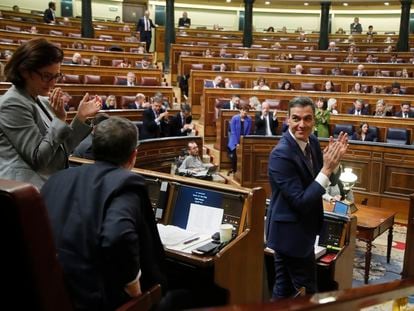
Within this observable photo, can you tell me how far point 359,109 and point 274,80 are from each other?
2.50m

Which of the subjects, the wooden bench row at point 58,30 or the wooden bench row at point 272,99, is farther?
the wooden bench row at point 58,30

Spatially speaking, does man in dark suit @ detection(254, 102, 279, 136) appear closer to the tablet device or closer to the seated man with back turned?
the tablet device

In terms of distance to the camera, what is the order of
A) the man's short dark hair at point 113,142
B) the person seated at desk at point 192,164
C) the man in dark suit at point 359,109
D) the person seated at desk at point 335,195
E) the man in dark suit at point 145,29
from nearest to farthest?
the man's short dark hair at point 113,142, the person seated at desk at point 335,195, the person seated at desk at point 192,164, the man in dark suit at point 359,109, the man in dark suit at point 145,29

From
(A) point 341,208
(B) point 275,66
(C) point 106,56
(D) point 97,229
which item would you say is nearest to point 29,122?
→ (D) point 97,229

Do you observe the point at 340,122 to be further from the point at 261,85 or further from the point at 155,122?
the point at 155,122

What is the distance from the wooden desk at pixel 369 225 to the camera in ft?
13.1

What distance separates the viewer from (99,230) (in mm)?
1449

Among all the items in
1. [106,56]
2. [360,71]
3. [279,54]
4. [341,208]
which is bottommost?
[341,208]

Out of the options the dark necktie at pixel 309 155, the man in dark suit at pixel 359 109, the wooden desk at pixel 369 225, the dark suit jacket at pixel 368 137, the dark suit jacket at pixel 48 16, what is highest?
the dark suit jacket at pixel 48 16

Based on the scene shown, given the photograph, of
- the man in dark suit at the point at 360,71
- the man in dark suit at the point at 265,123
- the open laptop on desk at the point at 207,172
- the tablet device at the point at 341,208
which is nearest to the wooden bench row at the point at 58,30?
the man in dark suit at the point at 360,71

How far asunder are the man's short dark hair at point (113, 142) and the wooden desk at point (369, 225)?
2.94m

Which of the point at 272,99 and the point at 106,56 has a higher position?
the point at 106,56

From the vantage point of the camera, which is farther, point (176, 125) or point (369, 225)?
point (176, 125)

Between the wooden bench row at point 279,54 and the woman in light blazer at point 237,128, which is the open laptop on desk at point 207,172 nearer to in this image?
the woman in light blazer at point 237,128
